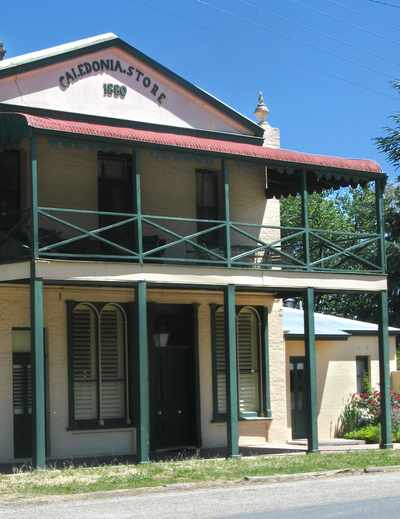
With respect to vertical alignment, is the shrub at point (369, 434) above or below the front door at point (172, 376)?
below

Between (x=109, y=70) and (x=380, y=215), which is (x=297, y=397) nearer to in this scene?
(x=380, y=215)

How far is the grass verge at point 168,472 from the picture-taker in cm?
1462

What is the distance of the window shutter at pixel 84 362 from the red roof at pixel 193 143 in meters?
3.74

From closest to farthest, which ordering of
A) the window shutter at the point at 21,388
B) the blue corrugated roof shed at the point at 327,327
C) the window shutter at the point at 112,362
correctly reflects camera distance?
the window shutter at the point at 21,388 < the window shutter at the point at 112,362 < the blue corrugated roof shed at the point at 327,327

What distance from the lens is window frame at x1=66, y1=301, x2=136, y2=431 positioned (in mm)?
19828

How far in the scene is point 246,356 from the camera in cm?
2277

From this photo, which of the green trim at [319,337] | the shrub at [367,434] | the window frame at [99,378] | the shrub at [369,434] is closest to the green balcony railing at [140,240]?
the window frame at [99,378]

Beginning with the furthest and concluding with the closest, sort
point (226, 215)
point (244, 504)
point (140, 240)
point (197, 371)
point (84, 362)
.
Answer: point (197, 371), point (84, 362), point (226, 215), point (140, 240), point (244, 504)

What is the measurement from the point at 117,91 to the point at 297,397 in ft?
28.5

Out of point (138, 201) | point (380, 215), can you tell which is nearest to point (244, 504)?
point (138, 201)

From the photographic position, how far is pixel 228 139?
2234 cm

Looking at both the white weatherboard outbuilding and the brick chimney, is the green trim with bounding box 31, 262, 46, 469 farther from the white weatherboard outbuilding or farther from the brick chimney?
the brick chimney

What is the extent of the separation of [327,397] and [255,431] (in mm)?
3666

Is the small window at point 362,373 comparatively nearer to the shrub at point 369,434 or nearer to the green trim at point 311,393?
the shrub at point 369,434
